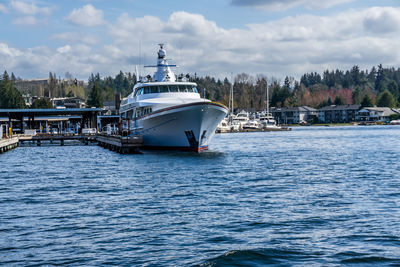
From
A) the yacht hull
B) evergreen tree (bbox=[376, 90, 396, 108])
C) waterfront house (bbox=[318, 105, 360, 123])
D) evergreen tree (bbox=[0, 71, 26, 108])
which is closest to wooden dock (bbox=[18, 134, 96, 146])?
the yacht hull

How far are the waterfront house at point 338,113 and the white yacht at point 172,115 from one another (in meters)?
145

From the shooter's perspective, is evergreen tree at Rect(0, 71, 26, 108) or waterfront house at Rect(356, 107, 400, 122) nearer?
evergreen tree at Rect(0, 71, 26, 108)

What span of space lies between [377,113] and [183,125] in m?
147

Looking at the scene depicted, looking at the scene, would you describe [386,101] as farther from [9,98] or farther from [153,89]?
[153,89]

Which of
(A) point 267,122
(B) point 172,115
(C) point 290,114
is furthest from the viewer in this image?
(C) point 290,114

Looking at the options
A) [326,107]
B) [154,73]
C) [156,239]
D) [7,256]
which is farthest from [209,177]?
[326,107]

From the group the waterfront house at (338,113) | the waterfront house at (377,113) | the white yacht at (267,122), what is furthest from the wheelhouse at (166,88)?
the waterfront house at (338,113)

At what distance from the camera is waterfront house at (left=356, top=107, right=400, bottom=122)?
177625mm

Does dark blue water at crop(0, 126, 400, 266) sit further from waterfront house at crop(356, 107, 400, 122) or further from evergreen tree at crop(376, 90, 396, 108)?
evergreen tree at crop(376, 90, 396, 108)

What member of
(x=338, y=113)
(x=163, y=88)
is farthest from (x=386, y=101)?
(x=163, y=88)

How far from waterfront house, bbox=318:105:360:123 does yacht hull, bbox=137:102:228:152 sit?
151 metres

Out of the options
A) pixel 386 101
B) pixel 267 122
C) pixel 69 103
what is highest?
pixel 69 103

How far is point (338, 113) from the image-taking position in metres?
193

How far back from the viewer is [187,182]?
1043 inches
